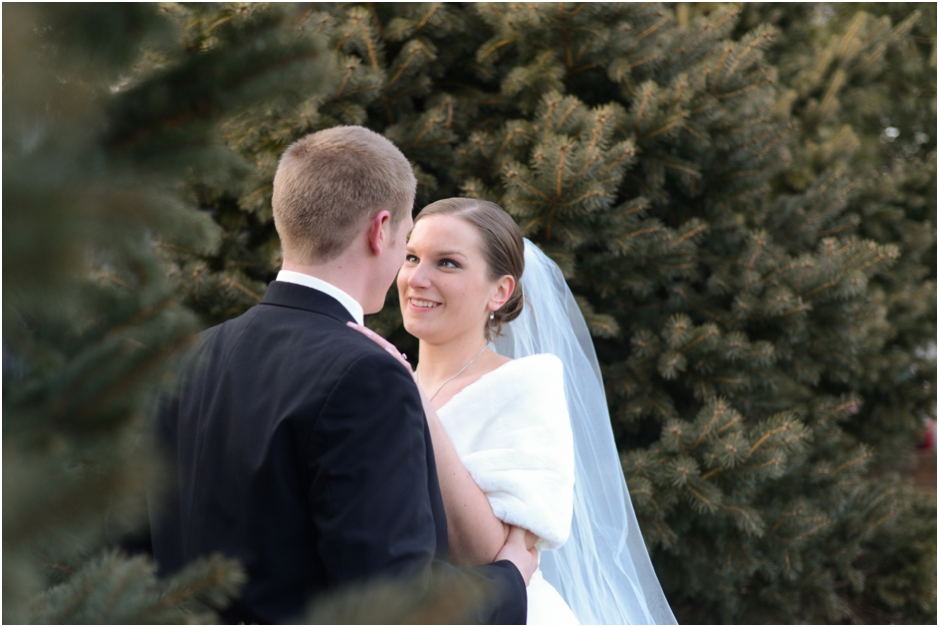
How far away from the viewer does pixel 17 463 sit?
1.90ft

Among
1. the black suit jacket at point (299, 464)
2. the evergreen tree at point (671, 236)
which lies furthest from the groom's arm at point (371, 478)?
the evergreen tree at point (671, 236)

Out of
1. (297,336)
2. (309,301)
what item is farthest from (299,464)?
(309,301)

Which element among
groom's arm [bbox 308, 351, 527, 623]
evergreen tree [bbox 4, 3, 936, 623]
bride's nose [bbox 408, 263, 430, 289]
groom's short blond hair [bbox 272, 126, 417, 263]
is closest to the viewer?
groom's arm [bbox 308, 351, 527, 623]

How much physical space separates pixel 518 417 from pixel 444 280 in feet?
1.83

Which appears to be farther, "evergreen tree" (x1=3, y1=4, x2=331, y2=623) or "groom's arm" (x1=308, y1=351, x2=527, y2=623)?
"groom's arm" (x1=308, y1=351, x2=527, y2=623)

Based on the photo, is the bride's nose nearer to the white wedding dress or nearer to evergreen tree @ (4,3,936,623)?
the white wedding dress

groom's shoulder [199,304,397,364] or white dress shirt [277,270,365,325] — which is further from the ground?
white dress shirt [277,270,365,325]

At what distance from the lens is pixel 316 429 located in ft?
5.05

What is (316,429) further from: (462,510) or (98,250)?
(98,250)

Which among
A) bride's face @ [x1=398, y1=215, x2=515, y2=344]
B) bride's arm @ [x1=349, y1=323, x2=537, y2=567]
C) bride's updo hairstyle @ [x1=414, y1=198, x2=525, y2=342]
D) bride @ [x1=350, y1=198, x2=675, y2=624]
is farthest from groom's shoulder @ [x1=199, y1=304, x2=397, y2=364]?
bride's updo hairstyle @ [x1=414, y1=198, x2=525, y2=342]

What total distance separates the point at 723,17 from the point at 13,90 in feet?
14.6

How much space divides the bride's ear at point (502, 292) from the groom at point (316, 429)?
866 mm

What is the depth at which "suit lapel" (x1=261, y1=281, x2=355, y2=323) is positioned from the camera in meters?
1.78

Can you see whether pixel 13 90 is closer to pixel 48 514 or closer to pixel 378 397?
pixel 48 514
